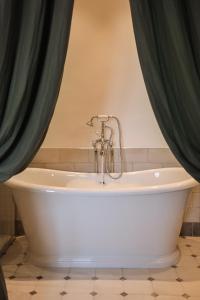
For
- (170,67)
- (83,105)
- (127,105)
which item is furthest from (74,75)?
(170,67)

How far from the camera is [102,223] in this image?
2625 millimetres

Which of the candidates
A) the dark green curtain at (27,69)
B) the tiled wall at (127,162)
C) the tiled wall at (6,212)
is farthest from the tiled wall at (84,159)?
the dark green curtain at (27,69)

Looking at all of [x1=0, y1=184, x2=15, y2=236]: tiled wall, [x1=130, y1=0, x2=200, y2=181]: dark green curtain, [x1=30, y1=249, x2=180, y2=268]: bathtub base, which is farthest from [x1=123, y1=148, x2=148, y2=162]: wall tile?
[x1=130, y1=0, x2=200, y2=181]: dark green curtain

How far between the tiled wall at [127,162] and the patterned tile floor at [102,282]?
61 cm

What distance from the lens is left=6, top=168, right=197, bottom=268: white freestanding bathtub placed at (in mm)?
2566

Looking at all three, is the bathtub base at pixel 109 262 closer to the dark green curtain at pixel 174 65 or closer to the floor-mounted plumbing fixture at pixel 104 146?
the floor-mounted plumbing fixture at pixel 104 146

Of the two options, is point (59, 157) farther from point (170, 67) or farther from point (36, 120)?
point (170, 67)

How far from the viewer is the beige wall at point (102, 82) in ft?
10.7

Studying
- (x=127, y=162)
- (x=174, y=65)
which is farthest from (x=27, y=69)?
(x=127, y=162)

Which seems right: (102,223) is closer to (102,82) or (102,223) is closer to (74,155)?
(74,155)

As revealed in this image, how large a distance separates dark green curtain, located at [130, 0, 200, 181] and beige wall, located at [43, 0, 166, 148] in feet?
5.90

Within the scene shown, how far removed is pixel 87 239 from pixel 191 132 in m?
1.52

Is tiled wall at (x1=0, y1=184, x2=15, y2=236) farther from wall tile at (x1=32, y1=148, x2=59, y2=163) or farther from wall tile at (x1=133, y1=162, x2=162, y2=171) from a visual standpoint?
wall tile at (x1=133, y1=162, x2=162, y2=171)

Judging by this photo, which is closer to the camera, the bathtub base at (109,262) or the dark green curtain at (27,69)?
the dark green curtain at (27,69)
